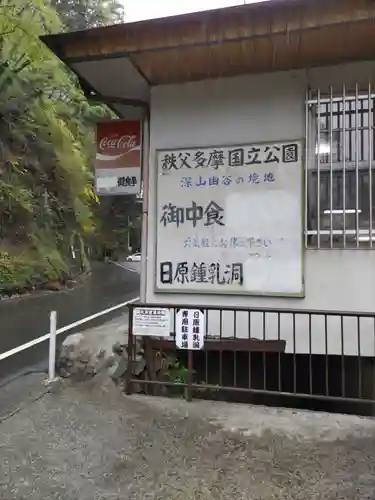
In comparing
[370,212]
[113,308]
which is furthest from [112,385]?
[113,308]

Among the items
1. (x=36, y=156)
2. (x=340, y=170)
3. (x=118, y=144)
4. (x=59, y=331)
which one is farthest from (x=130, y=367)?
(x=36, y=156)

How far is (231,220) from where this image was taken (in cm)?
627

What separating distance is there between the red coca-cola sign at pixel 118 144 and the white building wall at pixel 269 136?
361mm

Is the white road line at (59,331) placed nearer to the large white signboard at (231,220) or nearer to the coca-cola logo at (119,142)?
the large white signboard at (231,220)

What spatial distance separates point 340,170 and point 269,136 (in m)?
1.02

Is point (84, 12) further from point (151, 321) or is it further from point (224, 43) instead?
point (151, 321)

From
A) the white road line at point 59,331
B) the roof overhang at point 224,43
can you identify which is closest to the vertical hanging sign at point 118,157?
the roof overhang at point 224,43

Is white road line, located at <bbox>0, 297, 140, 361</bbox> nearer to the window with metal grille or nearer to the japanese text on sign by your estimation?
the japanese text on sign

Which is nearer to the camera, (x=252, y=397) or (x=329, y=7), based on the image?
(x=329, y=7)

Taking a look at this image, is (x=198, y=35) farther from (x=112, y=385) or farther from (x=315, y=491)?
(x=315, y=491)

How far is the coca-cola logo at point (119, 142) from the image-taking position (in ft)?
22.7

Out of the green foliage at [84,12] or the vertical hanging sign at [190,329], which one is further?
the green foliage at [84,12]

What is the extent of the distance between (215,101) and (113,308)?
8.40 m

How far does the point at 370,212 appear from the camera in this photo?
19.0 feet
